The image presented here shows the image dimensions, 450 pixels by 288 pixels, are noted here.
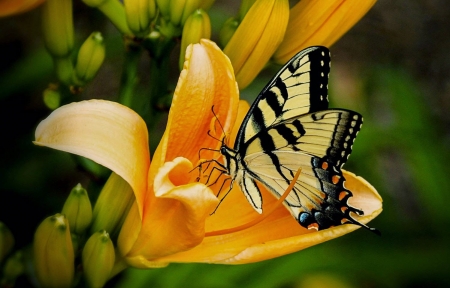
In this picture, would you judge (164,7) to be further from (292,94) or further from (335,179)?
(335,179)

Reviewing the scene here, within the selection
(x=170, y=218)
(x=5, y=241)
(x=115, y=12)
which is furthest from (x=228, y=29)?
(x=5, y=241)

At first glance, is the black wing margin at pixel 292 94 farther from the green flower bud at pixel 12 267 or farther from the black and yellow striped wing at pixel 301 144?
the green flower bud at pixel 12 267

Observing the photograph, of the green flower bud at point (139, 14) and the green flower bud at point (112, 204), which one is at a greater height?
the green flower bud at point (139, 14)

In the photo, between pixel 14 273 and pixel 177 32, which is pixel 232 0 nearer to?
pixel 177 32

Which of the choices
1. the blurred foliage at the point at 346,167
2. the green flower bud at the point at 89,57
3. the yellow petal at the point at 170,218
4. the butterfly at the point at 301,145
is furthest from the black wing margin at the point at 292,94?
the blurred foliage at the point at 346,167

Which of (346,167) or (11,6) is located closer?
(11,6)

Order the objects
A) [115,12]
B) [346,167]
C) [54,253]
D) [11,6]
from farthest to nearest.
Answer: [346,167] < [115,12] < [54,253] < [11,6]

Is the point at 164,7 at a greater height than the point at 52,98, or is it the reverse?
the point at 164,7
